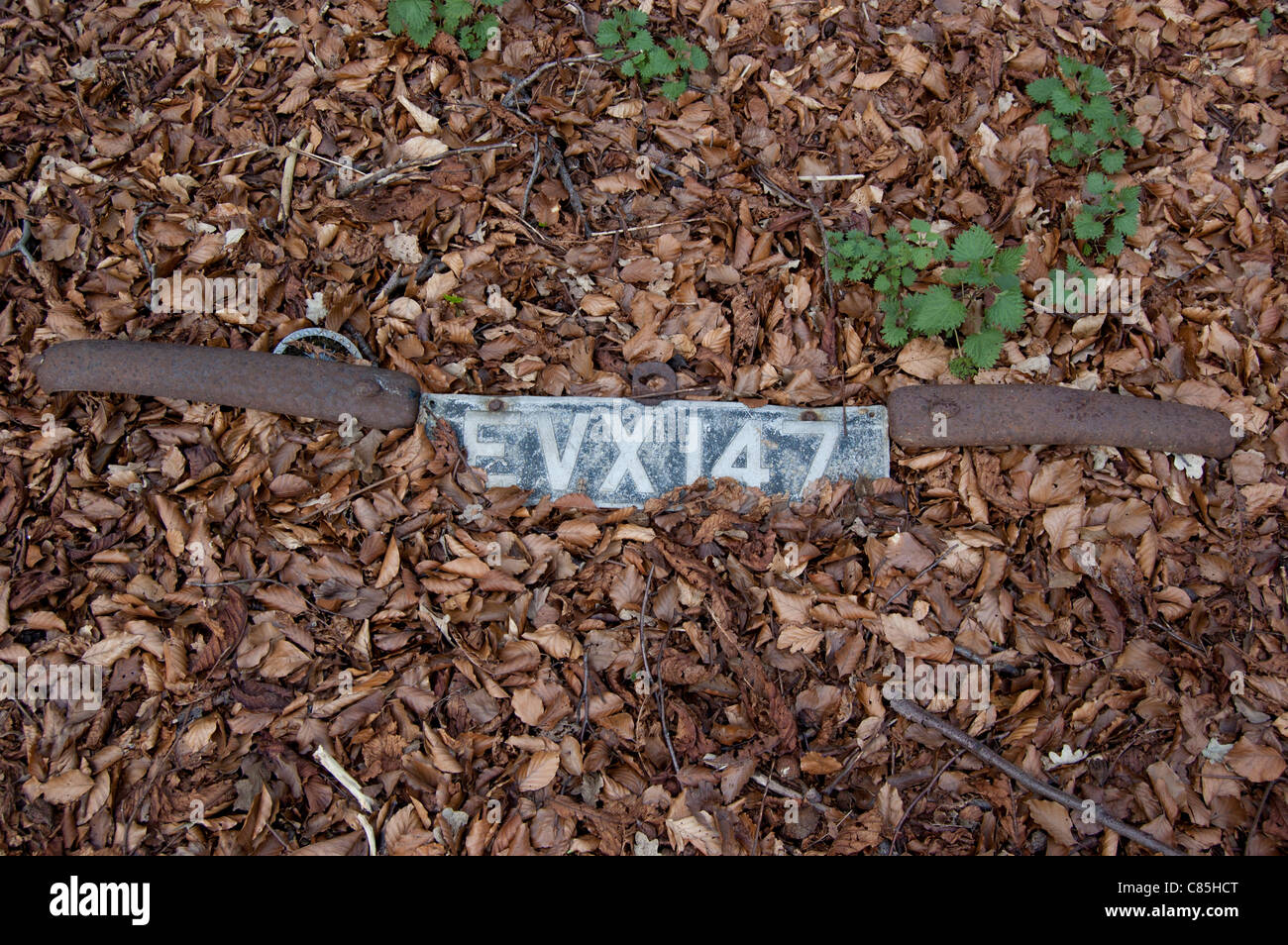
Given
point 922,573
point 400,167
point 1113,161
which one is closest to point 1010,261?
point 1113,161

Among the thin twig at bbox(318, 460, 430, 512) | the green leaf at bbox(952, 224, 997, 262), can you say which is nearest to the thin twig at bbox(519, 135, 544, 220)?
the thin twig at bbox(318, 460, 430, 512)

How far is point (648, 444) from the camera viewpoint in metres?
2.55

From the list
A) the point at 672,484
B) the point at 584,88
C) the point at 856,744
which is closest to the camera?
the point at 856,744

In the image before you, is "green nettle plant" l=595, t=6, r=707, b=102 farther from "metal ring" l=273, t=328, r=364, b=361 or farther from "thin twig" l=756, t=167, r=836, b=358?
"metal ring" l=273, t=328, r=364, b=361

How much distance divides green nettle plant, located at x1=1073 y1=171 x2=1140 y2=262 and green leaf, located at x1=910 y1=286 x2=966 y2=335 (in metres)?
0.74

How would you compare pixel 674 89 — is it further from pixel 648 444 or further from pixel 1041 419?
pixel 1041 419

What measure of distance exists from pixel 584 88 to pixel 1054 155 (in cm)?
197

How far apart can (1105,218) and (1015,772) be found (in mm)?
2208

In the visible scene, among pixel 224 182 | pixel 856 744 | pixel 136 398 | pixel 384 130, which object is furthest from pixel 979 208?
pixel 136 398

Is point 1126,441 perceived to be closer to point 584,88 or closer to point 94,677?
point 584,88

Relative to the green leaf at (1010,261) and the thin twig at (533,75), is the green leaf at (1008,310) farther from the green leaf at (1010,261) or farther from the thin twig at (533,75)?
the thin twig at (533,75)

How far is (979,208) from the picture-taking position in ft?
9.43

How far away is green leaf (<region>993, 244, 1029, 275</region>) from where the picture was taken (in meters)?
2.59

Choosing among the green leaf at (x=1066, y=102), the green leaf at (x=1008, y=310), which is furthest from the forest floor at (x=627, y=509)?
the green leaf at (x=1008, y=310)
